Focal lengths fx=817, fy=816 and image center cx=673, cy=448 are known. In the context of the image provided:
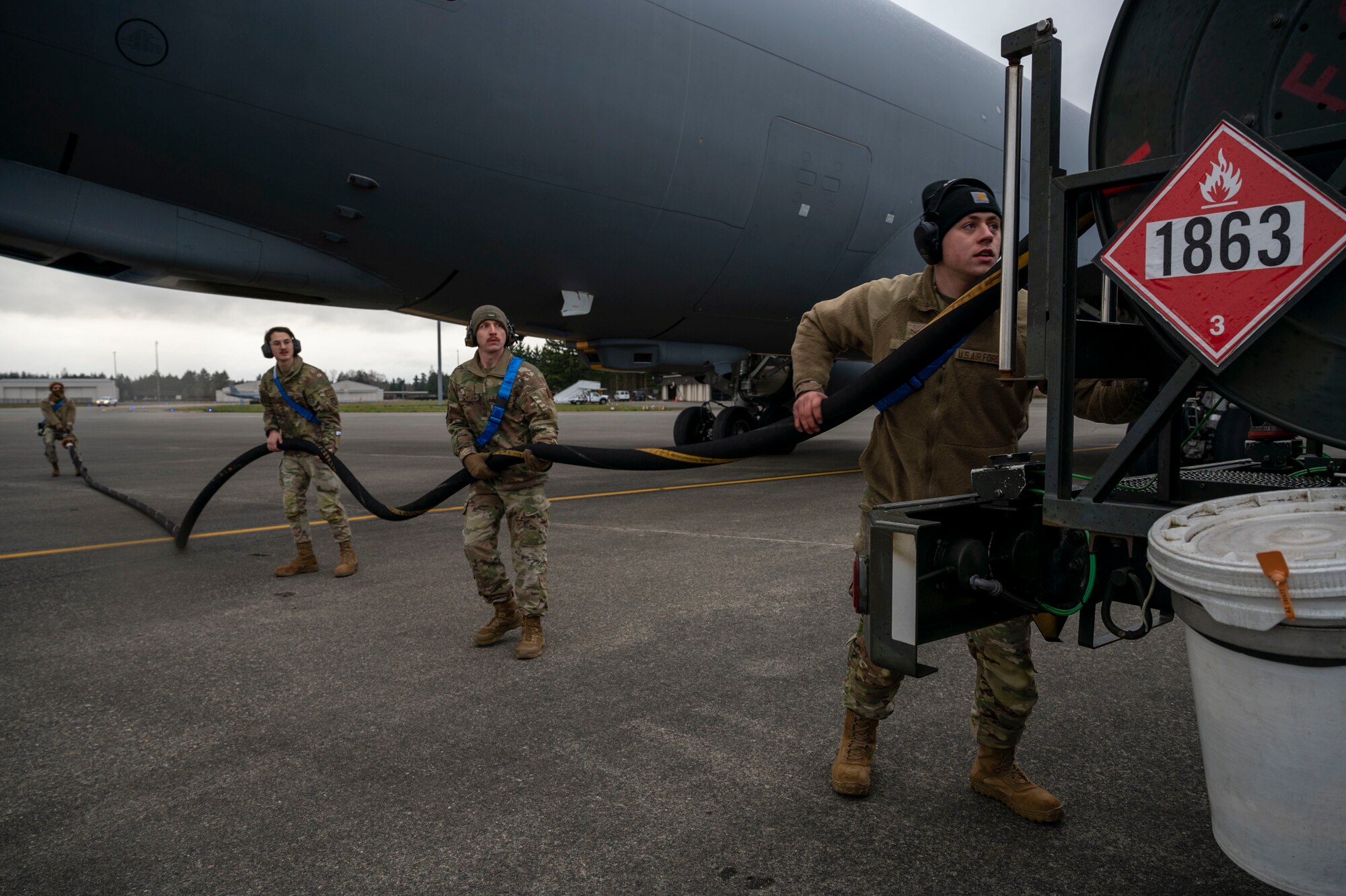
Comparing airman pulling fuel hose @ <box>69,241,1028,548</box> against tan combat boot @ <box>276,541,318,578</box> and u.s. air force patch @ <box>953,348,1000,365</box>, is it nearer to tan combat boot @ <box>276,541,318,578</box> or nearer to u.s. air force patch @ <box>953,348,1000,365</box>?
u.s. air force patch @ <box>953,348,1000,365</box>

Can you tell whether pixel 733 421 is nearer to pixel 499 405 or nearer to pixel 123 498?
pixel 123 498

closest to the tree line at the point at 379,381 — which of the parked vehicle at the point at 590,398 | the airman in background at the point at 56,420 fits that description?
the parked vehicle at the point at 590,398

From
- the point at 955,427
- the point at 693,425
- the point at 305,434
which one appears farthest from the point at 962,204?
the point at 693,425

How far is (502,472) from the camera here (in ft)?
14.0

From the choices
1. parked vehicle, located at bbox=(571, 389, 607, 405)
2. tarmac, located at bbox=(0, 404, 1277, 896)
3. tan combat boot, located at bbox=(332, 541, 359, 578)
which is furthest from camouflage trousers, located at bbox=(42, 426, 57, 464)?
parked vehicle, located at bbox=(571, 389, 607, 405)

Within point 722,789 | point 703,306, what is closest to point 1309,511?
point 722,789

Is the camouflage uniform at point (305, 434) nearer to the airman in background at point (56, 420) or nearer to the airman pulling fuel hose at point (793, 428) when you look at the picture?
the airman pulling fuel hose at point (793, 428)

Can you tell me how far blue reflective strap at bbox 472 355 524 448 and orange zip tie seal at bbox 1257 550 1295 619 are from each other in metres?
3.59

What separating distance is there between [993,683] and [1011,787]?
309mm

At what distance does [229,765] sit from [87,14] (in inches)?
183

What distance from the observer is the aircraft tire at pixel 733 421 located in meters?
12.5

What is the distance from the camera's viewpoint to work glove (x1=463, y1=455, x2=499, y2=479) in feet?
13.7

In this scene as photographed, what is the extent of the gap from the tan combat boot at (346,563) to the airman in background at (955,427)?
4.05 metres

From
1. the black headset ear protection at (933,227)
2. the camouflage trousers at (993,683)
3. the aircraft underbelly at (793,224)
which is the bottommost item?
the camouflage trousers at (993,683)
